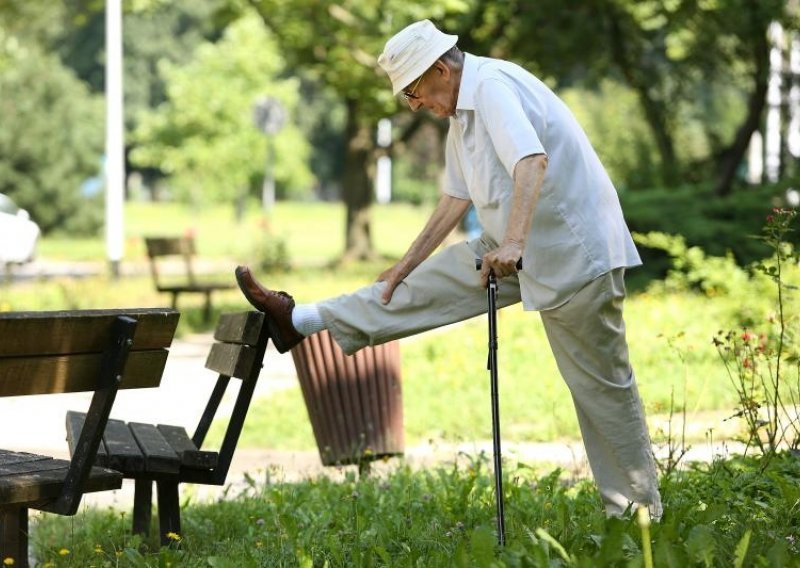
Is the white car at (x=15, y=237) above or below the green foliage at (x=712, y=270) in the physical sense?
above

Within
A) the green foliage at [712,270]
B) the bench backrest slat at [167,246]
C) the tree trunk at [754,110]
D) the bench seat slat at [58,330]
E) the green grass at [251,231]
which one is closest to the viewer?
the bench seat slat at [58,330]

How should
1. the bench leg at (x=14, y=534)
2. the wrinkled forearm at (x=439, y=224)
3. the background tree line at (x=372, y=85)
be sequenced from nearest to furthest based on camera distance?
the bench leg at (x=14, y=534)
the wrinkled forearm at (x=439, y=224)
the background tree line at (x=372, y=85)

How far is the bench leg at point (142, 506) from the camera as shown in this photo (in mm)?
5965

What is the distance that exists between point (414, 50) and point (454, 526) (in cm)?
179

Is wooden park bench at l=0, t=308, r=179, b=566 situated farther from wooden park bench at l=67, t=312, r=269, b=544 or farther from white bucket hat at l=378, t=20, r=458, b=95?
white bucket hat at l=378, t=20, r=458, b=95

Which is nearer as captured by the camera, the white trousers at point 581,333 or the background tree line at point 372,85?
the white trousers at point 581,333

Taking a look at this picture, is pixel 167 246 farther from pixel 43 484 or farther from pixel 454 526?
pixel 43 484

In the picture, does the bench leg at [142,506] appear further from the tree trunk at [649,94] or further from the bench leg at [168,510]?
the tree trunk at [649,94]

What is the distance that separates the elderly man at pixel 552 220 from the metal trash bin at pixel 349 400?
2.32 meters

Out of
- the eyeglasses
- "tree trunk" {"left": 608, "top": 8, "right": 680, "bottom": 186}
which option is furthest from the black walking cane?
"tree trunk" {"left": 608, "top": 8, "right": 680, "bottom": 186}

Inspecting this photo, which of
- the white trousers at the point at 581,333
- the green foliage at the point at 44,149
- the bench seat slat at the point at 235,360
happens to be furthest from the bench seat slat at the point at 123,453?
the green foliage at the point at 44,149

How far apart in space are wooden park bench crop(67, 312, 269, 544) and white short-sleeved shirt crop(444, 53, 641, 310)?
1.06 metres

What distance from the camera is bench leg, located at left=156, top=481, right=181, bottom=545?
568 cm

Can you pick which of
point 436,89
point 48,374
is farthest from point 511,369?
point 48,374
